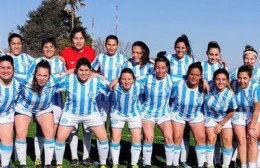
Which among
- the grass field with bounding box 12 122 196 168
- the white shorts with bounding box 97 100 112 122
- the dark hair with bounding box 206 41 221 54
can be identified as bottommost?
the grass field with bounding box 12 122 196 168

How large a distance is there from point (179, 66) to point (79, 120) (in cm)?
202

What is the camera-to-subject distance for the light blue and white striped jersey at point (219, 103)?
22.6 feet

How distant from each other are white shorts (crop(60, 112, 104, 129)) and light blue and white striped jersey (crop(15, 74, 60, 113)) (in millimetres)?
356

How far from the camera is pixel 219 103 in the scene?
6.96 meters

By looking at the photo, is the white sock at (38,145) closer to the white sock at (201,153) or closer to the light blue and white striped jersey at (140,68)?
the light blue and white striped jersey at (140,68)

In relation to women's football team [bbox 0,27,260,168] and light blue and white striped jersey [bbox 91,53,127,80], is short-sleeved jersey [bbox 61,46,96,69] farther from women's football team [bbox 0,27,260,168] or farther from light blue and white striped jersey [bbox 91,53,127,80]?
light blue and white striped jersey [bbox 91,53,127,80]

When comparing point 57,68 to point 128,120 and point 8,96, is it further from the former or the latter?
point 128,120

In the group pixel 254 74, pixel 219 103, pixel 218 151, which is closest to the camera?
pixel 219 103

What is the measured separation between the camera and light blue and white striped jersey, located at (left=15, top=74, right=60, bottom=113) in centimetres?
662

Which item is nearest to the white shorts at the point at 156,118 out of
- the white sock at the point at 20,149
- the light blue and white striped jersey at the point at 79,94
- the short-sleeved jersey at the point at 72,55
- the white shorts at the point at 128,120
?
the white shorts at the point at 128,120

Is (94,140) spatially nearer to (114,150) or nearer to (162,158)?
(162,158)

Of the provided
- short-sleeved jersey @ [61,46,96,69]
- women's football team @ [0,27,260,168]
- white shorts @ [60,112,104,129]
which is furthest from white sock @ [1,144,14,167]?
short-sleeved jersey @ [61,46,96,69]

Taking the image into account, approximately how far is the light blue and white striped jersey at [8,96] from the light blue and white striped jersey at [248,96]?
346 centimetres

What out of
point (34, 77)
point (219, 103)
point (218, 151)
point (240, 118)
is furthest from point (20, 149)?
point (240, 118)
